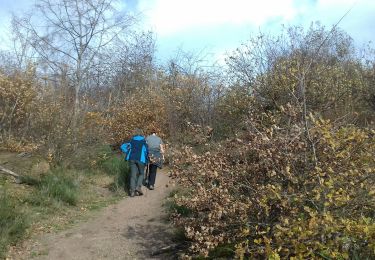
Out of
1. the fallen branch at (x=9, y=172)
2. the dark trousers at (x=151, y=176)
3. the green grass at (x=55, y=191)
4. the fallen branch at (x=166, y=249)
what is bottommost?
the fallen branch at (x=166, y=249)

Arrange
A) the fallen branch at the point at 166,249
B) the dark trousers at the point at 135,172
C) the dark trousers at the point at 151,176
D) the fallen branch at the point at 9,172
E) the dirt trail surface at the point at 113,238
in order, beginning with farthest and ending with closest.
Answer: the dark trousers at the point at 151,176 → the dark trousers at the point at 135,172 → the fallen branch at the point at 9,172 → the dirt trail surface at the point at 113,238 → the fallen branch at the point at 166,249

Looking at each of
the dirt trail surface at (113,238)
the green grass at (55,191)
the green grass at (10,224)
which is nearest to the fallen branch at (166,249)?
the dirt trail surface at (113,238)

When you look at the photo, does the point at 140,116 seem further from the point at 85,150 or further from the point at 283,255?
the point at 283,255

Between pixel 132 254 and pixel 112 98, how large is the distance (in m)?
15.4

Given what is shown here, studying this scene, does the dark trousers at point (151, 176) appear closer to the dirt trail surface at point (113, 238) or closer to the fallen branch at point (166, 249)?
the dirt trail surface at point (113, 238)

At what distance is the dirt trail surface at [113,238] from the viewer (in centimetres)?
721

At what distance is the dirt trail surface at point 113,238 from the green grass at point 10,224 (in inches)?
11.0

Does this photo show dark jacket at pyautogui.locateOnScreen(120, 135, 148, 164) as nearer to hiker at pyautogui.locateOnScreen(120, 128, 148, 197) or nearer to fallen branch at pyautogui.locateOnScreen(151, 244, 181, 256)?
hiker at pyautogui.locateOnScreen(120, 128, 148, 197)

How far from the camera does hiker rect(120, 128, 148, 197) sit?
11.1 metres

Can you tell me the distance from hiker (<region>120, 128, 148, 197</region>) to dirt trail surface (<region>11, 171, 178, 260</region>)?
125cm

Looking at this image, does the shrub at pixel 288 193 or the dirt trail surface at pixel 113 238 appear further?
the dirt trail surface at pixel 113 238

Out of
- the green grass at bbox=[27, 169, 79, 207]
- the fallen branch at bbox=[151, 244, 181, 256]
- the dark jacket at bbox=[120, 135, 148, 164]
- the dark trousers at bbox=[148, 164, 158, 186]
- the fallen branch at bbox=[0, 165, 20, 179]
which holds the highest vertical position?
the dark jacket at bbox=[120, 135, 148, 164]

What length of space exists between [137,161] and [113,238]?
338cm

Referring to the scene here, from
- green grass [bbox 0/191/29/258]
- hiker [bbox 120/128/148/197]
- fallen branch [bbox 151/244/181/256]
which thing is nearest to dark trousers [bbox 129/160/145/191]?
hiker [bbox 120/128/148/197]
